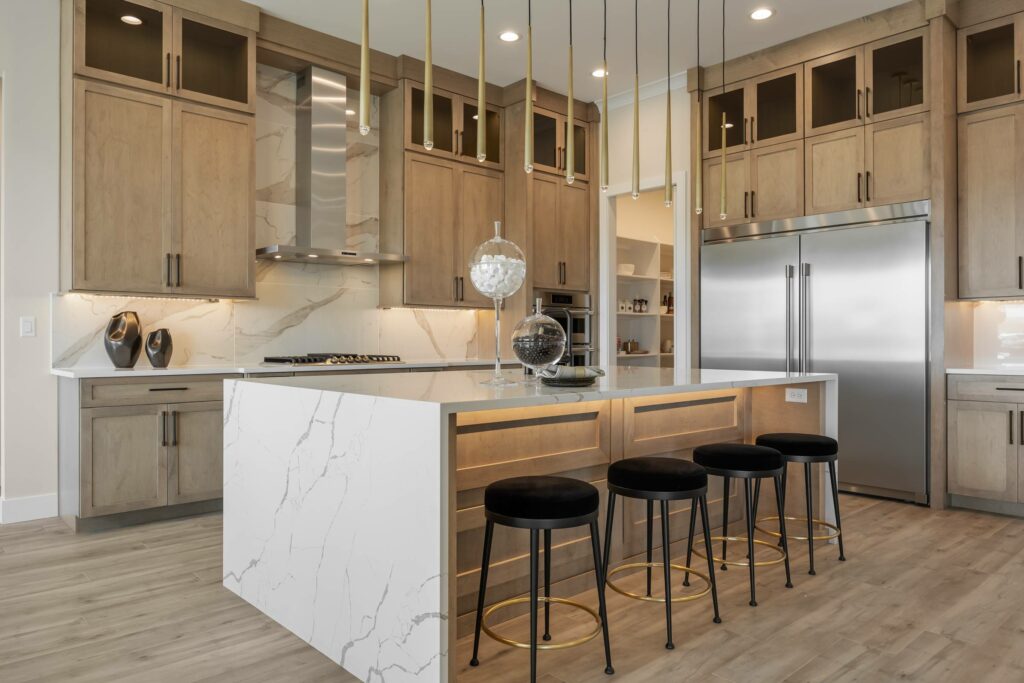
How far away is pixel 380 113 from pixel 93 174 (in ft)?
7.46

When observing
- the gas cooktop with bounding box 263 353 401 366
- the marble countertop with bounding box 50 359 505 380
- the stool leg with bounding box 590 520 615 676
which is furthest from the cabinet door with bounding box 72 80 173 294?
the stool leg with bounding box 590 520 615 676

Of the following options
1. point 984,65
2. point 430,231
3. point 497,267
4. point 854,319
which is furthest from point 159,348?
point 984,65

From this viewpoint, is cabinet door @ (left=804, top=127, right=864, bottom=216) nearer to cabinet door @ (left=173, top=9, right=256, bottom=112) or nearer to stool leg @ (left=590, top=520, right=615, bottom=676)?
stool leg @ (left=590, top=520, right=615, bottom=676)

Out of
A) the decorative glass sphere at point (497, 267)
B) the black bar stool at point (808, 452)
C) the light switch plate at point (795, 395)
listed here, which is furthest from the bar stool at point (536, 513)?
the light switch plate at point (795, 395)

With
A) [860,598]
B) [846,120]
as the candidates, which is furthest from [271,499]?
[846,120]

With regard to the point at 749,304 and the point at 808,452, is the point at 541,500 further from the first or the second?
the point at 749,304

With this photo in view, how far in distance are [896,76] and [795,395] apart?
241 cm

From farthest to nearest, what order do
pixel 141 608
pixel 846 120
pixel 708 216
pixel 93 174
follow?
pixel 708 216 < pixel 846 120 < pixel 93 174 < pixel 141 608

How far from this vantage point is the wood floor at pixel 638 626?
2191 mm

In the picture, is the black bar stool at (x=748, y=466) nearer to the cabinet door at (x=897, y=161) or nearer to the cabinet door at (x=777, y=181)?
the cabinet door at (x=897, y=161)

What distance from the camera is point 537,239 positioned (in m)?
5.98

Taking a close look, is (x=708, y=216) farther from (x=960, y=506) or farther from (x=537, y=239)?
(x=960, y=506)

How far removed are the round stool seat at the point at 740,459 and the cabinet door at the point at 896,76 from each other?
113 inches

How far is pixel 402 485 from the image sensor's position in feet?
6.48
